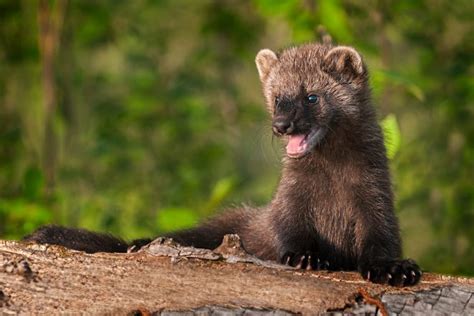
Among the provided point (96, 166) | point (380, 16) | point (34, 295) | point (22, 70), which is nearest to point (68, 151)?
point (96, 166)

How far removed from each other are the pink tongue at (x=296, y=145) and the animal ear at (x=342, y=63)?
0.81 m

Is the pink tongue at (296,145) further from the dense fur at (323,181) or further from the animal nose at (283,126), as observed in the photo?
the animal nose at (283,126)

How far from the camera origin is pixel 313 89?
25.4 ft

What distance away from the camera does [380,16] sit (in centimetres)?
1156

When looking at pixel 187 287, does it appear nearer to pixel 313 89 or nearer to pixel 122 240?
pixel 122 240

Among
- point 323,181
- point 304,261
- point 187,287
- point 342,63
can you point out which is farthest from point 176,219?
point 187,287

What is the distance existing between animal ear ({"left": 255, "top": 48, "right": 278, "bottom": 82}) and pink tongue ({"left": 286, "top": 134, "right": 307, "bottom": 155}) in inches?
43.4

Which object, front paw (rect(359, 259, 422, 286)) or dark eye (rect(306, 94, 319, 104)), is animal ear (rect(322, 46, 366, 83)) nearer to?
dark eye (rect(306, 94, 319, 104))

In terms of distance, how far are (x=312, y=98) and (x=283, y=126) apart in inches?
28.0

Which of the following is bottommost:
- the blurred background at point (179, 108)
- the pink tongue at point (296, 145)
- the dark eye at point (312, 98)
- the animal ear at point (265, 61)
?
the pink tongue at point (296, 145)

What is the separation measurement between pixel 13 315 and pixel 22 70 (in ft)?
30.0

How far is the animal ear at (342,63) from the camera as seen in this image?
7801 mm

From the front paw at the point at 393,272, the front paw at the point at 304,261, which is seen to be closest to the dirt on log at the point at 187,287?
the front paw at the point at 393,272

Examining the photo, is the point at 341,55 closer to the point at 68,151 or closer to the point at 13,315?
the point at 13,315
